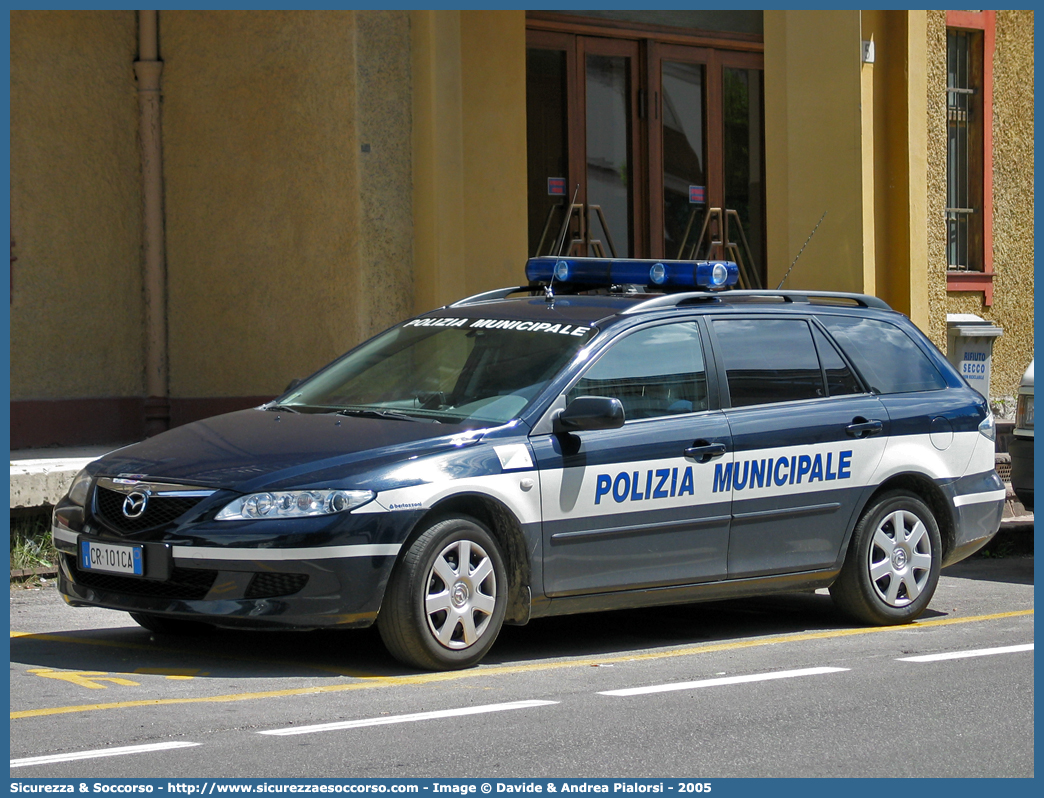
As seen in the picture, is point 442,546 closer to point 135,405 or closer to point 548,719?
point 548,719

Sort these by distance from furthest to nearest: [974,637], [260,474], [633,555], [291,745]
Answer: [974,637]
[633,555]
[260,474]
[291,745]

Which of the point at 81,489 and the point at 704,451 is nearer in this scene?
the point at 81,489

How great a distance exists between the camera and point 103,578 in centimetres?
656

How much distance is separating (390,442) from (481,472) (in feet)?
1.31

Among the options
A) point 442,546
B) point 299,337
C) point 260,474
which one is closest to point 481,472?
point 442,546

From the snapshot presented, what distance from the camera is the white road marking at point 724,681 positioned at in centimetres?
625

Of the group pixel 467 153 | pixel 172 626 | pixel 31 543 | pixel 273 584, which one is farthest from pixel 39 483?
pixel 467 153

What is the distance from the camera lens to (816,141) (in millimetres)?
13547

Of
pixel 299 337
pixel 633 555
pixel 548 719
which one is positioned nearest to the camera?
pixel 548 719

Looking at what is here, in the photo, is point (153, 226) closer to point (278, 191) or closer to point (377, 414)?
point (278, 191)

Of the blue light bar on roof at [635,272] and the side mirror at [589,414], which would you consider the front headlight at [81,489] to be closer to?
the side mirror at [589,414]

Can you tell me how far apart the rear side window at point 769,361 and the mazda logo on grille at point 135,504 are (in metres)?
2.83

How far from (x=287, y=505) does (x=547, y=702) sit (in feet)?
4.22

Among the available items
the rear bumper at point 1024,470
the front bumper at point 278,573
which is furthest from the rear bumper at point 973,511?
the front bumper at point 278,573
